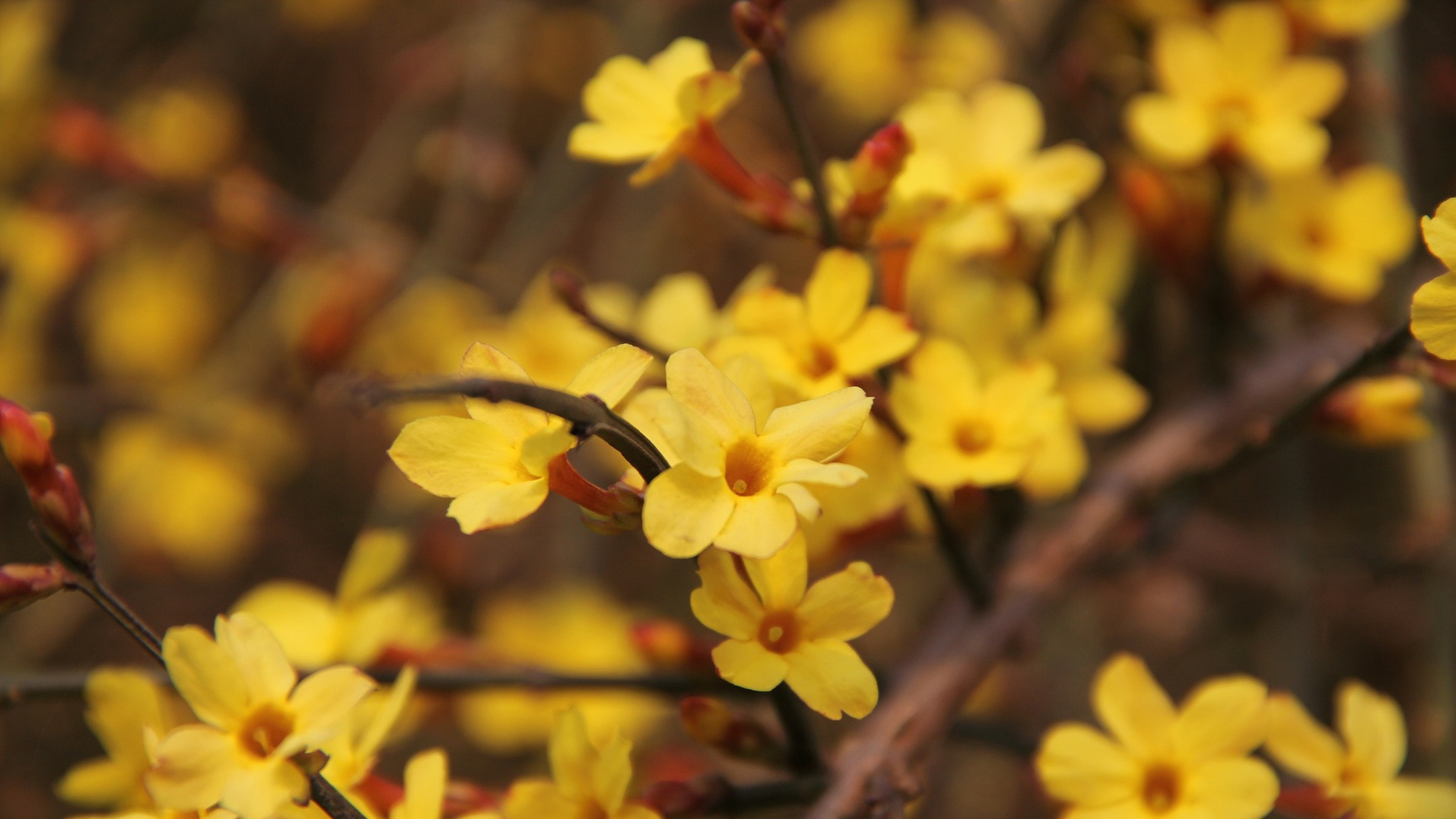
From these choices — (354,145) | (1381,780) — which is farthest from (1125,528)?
(354,145)

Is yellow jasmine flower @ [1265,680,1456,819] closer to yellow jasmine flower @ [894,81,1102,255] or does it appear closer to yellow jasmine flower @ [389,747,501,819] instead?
yellow jasmine flower @ [894,81,1102,255]

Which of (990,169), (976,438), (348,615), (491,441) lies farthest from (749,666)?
(990,169)

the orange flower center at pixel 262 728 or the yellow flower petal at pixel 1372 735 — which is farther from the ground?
the orange flower center at pixel 262 728

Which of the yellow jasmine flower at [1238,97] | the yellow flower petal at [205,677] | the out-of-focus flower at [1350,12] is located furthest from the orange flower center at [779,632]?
the out-of-focus flower at [1350,12]

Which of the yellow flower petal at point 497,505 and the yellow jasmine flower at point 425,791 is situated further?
the yellow jasmine flower at point 425,791

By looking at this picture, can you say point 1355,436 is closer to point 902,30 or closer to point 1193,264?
point 1193,264

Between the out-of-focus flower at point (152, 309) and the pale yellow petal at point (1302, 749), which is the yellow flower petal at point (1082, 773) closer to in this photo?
the pale yellow petal at point (1302, 749)
